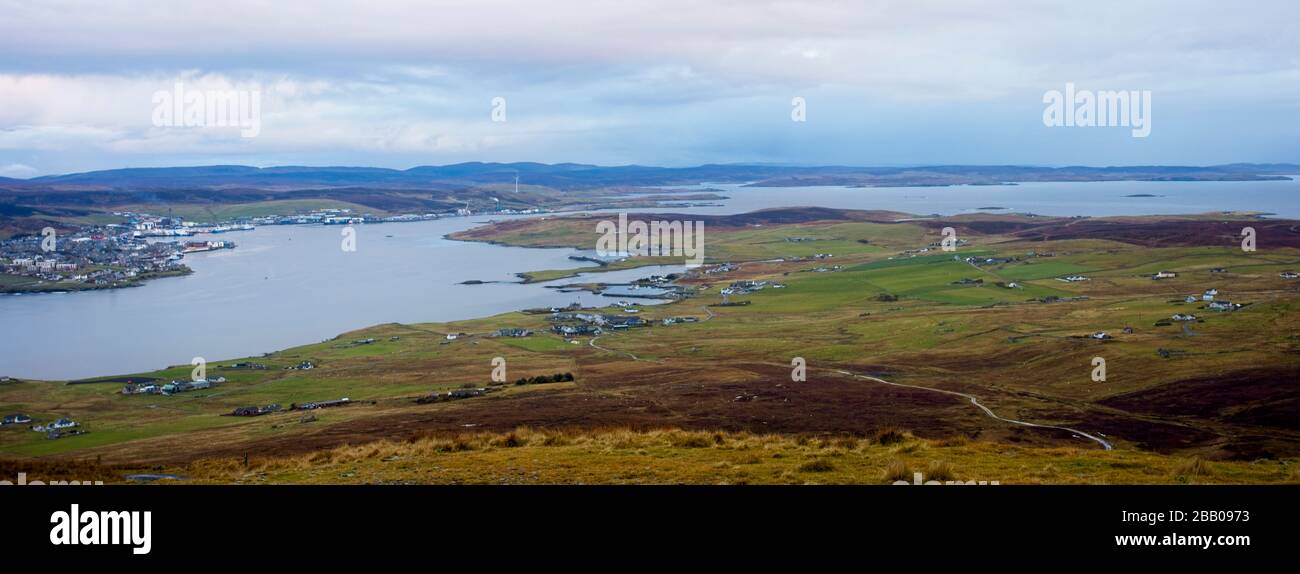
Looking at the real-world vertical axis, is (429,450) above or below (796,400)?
above

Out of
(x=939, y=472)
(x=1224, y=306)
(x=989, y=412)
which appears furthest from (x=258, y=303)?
(x=939, y=472)

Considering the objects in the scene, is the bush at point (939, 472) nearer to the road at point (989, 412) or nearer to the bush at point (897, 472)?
the bush at point (897, 472)

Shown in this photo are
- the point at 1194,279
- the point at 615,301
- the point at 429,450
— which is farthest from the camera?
the point at 615,301

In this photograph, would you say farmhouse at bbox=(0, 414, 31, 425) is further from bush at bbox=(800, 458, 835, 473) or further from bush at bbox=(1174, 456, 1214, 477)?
bush at bbox=(1174, 456, 1214, 477)

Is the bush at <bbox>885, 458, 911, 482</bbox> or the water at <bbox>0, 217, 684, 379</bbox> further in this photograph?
the water at <bbox>0, 217, 684, 379</bbox>

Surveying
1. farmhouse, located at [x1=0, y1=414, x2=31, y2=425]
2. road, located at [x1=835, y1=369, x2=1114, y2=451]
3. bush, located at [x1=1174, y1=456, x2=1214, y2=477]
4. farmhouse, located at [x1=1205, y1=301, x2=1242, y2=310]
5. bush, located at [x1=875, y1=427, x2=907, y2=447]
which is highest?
bush, located at [x1=1174, y1=456, x2=1214, y2=477]

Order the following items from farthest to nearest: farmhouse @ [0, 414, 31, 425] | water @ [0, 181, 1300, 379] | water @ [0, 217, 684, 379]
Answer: water @ [0, 181, 1300, 379], water @ [0, 217, 684, 379], farmhouse @ [0, 414, 31, 425]

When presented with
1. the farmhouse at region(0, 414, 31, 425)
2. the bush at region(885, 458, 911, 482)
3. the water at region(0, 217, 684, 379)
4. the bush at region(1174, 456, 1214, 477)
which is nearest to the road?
the bush at region(1174, 456, 1214, 477)
